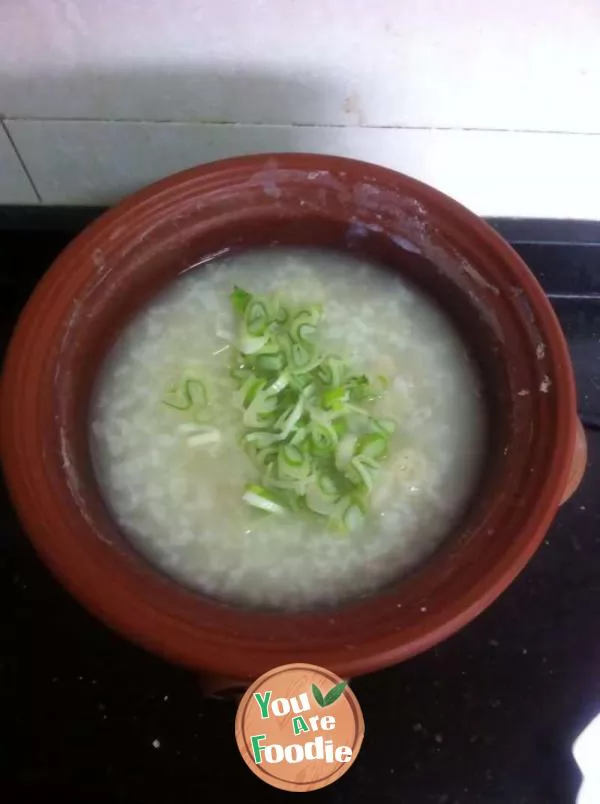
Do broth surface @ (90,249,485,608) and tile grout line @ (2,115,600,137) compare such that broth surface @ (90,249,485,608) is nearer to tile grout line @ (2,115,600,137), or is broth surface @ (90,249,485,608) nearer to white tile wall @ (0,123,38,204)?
tile grout line @ (2,115,600,137)

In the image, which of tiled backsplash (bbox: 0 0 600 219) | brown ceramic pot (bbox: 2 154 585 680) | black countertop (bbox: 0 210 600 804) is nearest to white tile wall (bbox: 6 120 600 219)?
tiled backsplash (bbox: 0 0 600 219)

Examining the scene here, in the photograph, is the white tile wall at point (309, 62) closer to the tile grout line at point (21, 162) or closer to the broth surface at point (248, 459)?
the tile grout line at point (21, 162)

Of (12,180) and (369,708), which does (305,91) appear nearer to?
(12,180)

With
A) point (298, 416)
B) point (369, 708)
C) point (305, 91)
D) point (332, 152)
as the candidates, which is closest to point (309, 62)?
point (305, 91)

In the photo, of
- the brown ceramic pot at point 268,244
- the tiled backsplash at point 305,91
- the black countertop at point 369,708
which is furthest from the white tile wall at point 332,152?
the black countertop at point 369,708

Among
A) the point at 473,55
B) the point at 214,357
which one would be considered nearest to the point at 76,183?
the point at 214,357

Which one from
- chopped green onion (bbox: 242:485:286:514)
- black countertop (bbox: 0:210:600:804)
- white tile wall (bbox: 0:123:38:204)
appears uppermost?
white tile wall (bbox: 0:123:38:204)

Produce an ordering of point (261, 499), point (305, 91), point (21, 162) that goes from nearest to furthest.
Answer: point (261, 499), point (305, 91), point (21, 162)

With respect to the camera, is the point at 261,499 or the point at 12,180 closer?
the point at 261,499
